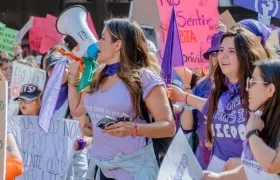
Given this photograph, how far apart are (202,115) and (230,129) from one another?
4.28 ft

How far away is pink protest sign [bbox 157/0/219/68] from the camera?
253 inches

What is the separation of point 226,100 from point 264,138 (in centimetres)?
74

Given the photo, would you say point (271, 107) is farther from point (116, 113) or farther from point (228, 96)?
point (116, 113)

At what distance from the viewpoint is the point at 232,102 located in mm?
4082

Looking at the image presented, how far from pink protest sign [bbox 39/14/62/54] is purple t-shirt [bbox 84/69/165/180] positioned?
19.8 feet

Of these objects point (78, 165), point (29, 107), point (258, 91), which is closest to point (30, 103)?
point (29, 107)

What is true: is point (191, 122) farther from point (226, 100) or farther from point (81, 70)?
point (226, 100)

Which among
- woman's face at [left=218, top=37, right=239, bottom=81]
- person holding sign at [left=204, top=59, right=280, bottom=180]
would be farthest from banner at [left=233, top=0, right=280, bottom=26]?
person holding sign at [left=204, top=59, right=280, bottom=180]

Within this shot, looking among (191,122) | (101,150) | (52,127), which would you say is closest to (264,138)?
(101,150)

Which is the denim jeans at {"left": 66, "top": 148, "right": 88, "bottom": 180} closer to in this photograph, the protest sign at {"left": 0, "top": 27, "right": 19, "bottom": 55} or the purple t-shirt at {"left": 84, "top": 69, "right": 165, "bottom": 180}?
the purple t-shirt at {"left": 84, "top": 69, "right": 165, "bottom": 180}

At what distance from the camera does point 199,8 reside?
6566mm

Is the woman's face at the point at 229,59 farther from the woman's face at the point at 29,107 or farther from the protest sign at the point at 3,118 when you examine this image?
the woman's face at the point at 29,107

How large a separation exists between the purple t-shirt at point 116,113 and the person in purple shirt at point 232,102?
343 millimetres

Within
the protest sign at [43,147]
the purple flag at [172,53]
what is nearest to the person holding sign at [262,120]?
the purple flag at [172,53]
